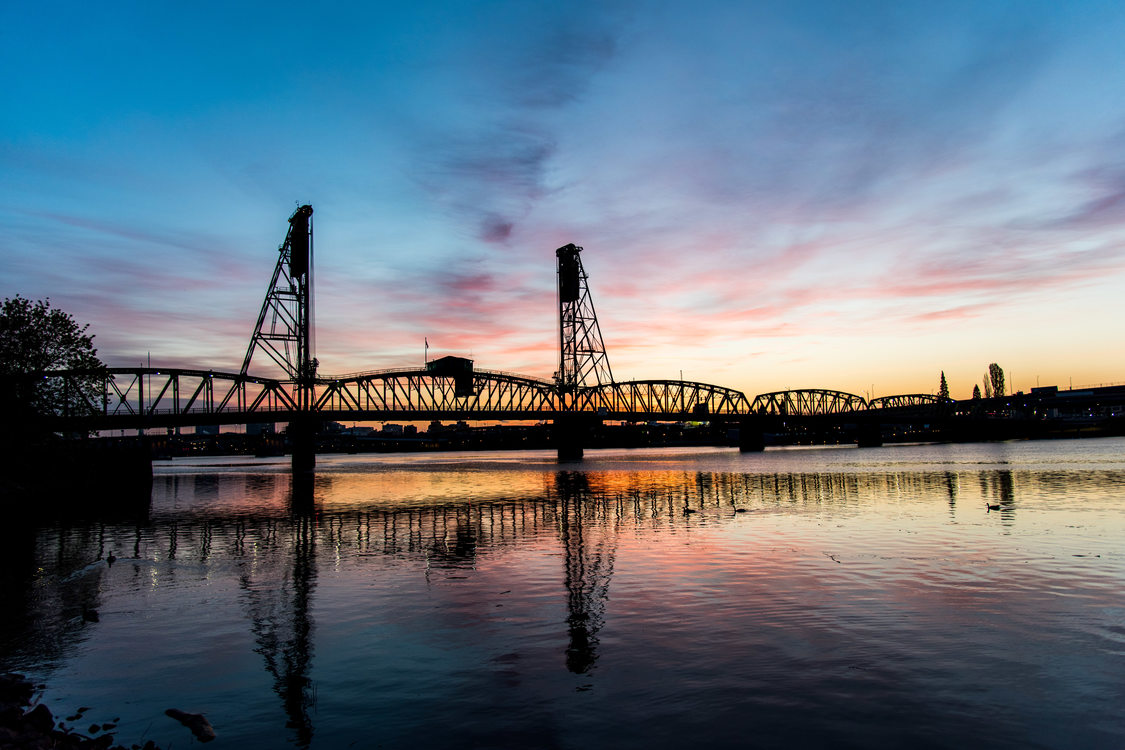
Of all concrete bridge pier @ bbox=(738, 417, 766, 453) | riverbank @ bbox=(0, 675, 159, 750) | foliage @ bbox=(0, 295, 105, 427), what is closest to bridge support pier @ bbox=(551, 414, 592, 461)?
concrete bridge pier @ bbox=(738, 417, 766, 453)

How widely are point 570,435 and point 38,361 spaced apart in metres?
115

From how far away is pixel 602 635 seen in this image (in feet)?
54.2

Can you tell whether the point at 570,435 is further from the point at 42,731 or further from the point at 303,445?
the point at 42,731

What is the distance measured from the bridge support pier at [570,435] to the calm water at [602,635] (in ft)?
403

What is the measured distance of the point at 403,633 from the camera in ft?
56.4

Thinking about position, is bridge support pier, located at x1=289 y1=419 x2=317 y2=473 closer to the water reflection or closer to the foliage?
the foliage

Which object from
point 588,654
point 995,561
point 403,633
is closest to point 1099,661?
point 588,654

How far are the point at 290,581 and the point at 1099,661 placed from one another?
908 inches

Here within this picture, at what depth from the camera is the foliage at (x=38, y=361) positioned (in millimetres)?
57375

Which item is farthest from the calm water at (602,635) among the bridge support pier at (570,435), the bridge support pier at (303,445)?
the bridge support pier at (570,435)

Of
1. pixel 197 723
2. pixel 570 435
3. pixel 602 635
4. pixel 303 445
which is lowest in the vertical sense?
pixel 602 635

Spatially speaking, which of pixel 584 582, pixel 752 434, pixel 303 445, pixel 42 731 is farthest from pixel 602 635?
pixel 752 434

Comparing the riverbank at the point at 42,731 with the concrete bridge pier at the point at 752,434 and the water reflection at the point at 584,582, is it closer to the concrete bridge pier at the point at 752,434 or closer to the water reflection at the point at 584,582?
the water reflection at the point at 584,582

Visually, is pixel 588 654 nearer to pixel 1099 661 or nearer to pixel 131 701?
pixel 131 701
